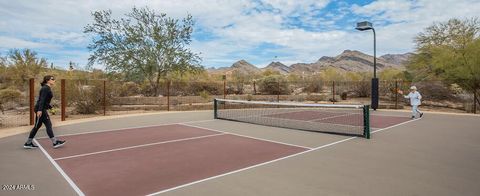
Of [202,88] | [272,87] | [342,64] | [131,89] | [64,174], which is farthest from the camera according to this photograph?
[342,64]

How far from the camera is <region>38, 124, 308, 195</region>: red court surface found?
5.27 m

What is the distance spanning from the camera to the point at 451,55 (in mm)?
20125

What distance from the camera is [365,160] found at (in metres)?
6.67

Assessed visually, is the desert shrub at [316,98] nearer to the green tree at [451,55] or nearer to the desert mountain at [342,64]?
the green tree at [451,55]

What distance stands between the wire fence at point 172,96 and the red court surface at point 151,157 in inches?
228

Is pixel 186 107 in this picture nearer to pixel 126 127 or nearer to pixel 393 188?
pixel 126 127

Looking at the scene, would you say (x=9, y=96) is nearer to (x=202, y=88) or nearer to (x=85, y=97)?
(x=85, y=97)

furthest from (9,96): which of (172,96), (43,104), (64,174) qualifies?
Answer: (64,174)

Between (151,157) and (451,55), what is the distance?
65.1 ft

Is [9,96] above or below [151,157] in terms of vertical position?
above

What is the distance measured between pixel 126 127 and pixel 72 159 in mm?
4987

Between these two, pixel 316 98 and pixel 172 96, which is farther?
pixel 172 96

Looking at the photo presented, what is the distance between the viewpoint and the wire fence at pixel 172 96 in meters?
17.0

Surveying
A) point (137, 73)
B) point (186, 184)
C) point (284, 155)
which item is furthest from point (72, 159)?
point (137, 73)
